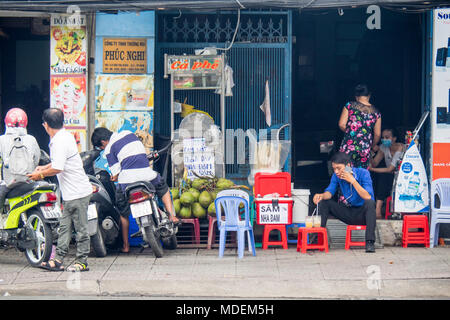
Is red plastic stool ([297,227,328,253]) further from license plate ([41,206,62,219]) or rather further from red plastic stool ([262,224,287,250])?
license plate ([41,206,62,219])

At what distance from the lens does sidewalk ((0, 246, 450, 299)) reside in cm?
692

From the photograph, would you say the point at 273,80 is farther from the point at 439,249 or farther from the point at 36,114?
the point at 36,114

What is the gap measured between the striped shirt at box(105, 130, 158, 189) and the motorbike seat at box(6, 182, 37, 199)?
100 cm

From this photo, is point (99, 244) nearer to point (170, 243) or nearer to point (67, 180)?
point (170, 243)

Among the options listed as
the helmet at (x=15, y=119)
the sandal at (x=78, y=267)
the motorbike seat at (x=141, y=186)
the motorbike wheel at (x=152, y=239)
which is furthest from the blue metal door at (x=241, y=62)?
the sandal at (x=78, y=267)

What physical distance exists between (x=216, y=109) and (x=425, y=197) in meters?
3.09

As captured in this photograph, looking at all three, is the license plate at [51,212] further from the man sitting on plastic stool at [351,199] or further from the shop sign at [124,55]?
the man sitting on plastic stool at [351,199]

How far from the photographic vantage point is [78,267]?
760 centimetres

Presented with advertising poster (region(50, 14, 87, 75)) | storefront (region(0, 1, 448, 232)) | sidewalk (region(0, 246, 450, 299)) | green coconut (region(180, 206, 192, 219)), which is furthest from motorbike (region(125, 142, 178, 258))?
advertising poster (region(50, 14, 87, 75))

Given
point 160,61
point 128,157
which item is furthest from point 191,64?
point 128,157

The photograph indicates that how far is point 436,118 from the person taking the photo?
9094 millimetres

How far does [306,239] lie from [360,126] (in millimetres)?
1853

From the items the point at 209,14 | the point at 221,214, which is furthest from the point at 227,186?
the point at 209,14

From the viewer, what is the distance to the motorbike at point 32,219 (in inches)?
307
